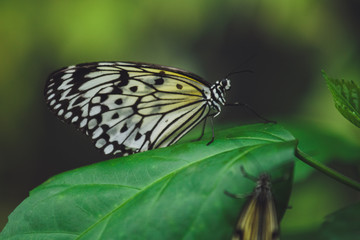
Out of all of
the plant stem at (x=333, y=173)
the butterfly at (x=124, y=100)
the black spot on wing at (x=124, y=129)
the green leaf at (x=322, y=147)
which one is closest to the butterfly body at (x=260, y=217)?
the plant stem at (x=333, y=173)

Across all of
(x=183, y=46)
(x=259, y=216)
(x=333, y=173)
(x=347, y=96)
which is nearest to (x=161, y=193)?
(x=259, y=216)

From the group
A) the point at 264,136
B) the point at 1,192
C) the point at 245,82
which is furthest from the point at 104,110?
the point at 1,192

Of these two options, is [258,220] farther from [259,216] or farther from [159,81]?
[159,81]

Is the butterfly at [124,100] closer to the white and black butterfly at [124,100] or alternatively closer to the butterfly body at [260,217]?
the white and black butterfly at [124,100]

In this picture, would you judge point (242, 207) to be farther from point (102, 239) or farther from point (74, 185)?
point (74, 185)

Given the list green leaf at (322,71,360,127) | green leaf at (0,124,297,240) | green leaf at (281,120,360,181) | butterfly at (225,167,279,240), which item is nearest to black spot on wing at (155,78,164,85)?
green leaf at (281,120,360,181)
